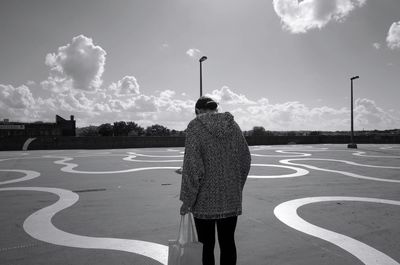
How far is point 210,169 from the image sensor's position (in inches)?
103

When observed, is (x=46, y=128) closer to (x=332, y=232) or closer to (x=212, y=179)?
(x=332, y=232)

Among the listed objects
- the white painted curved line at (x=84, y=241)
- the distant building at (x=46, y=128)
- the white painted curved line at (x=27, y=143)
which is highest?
the distant building at (x=46, y=128)

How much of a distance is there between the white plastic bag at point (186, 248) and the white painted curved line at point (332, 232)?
2354mm

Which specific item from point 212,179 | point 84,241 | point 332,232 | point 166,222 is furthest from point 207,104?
point 332,232

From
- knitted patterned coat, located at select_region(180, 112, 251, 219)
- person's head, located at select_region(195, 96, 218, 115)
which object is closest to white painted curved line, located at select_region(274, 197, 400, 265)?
knitted patterned coat, located at select_region(180, 112, 251, 219)

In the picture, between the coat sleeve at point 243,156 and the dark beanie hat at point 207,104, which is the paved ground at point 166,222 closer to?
the coat sleeve at point 243,156

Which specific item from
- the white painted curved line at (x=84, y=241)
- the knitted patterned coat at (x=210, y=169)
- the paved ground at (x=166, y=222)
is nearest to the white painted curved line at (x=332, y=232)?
the paved ground at (x=166, y=222)

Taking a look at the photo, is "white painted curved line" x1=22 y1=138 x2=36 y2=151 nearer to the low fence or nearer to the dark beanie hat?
the low fence

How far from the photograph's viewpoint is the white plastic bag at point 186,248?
8.16ft

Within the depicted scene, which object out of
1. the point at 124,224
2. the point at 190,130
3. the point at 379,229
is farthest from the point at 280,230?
the point at 190,130

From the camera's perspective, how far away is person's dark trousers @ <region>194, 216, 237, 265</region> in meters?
2.64

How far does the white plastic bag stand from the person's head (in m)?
1.01

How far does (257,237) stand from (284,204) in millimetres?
2213

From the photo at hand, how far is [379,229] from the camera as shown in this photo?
475 cm
